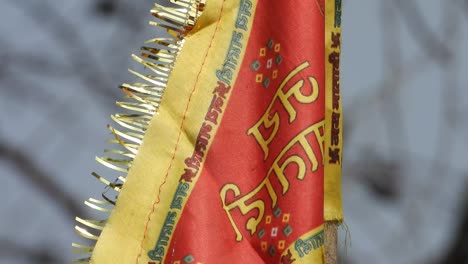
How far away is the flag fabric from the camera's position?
1.83 m

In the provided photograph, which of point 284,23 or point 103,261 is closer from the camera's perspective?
point 103,261

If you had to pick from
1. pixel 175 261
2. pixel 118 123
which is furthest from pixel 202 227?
pixel 118 123

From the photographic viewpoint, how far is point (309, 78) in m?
1.91

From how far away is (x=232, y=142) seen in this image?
1.89m

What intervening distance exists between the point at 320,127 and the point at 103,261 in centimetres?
42

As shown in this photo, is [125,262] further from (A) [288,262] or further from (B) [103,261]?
(A) [288,262]

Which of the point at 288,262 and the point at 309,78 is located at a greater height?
the point at 309,78

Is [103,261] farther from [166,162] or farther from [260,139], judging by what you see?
[260,139]

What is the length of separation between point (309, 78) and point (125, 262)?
1.42 ft

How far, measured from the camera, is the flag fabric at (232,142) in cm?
183

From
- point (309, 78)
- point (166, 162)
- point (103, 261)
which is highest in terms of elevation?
point (309, 78)

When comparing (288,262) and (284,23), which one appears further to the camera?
(284,23)

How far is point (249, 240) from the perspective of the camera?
72.1 inches

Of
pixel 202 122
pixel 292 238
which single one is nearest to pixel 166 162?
pixel 202 122
